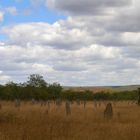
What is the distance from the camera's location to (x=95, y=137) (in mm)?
13977

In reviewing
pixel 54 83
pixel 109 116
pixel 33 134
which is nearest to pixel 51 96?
pixel 54 83

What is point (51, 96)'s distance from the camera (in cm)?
8556

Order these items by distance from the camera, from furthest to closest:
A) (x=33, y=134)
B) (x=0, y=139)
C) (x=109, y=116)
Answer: (x=109, y=116)
(x=33, y=134)
(x=0, y=139)

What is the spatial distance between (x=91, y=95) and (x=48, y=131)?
92.3 meters

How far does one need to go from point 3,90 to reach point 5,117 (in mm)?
55802

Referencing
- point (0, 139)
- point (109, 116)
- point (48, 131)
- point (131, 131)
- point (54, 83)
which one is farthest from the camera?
point (54, 83)

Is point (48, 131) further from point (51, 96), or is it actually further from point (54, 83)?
point (54, 83)

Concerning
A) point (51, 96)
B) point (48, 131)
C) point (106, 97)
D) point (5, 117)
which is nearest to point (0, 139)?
point (48, 131)

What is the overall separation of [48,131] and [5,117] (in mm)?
4581

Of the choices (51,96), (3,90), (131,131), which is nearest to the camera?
(131,131)

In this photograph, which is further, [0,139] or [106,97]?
[106,97]

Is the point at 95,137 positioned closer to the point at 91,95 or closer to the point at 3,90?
the point at 3,90

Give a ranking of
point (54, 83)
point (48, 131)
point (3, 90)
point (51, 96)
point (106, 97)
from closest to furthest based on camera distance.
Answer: point (48, 131)
point (3, 90)
point (51, 96)
point (54, 83)
point (106, 97)

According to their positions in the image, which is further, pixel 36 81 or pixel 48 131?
pixel 36 81
